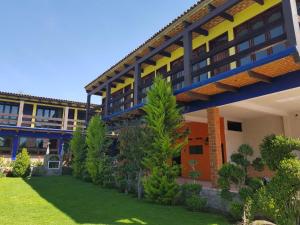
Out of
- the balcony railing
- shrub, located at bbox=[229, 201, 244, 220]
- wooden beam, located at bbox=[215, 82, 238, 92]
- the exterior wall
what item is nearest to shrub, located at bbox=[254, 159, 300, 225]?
shrub, located at bbox=[229, 201, 244, 220]

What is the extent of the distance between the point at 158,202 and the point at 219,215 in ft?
7.86

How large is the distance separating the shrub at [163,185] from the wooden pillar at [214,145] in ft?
4.70

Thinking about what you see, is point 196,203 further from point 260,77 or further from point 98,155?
point 98,155

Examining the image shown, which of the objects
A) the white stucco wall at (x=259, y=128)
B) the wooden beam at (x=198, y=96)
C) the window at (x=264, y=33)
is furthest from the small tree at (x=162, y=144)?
the white stucco wall at (x=259, y=128)

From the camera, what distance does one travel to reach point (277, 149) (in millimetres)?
6059

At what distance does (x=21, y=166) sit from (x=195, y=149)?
1307 cm

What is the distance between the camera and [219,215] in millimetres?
8266

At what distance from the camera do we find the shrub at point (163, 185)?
373 inches

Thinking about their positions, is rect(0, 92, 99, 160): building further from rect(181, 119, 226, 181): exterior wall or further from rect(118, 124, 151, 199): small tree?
rect(118, 124, 151, 199): small tree

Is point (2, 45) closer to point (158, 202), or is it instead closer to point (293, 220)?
point (158, 202)

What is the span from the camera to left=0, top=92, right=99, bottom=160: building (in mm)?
23797

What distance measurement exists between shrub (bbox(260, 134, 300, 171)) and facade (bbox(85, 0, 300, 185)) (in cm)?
216

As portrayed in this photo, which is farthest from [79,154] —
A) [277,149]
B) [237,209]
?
[277,149]

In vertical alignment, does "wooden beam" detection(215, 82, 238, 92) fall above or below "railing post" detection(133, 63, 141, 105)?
below
